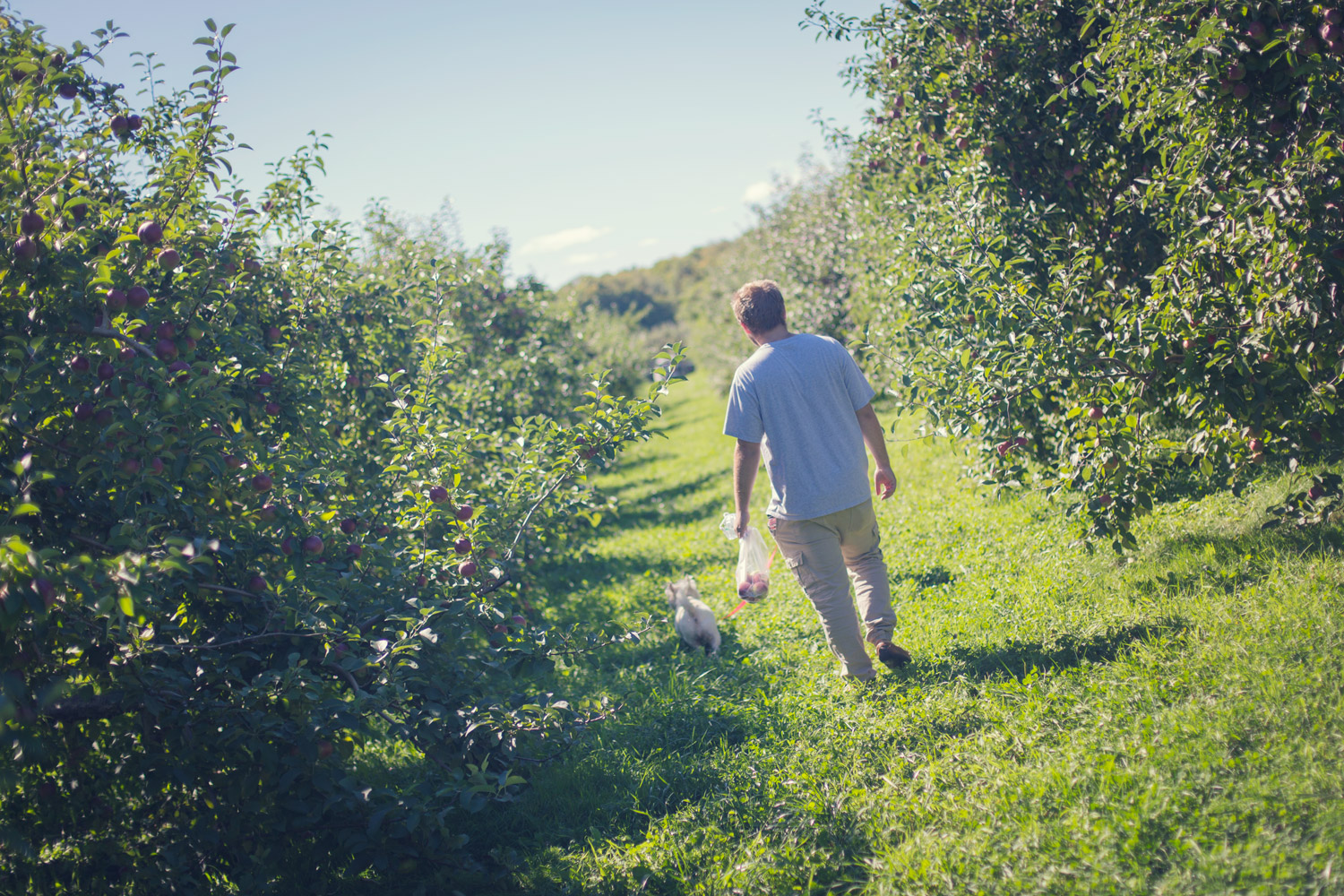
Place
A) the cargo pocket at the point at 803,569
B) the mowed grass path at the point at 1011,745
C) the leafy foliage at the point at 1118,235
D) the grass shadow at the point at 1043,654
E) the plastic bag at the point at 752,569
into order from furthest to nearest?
the plastic bag at the point at 752,569, the cargo pocket at the point at 803,569, the grass shadow at the point at 1043,654, the leafy foliage at the point at 1118,235, the mowed grass path at the point at 1011,745

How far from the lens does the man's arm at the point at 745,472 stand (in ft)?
12.4

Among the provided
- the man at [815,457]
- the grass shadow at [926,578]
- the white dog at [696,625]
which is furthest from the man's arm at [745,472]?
the grass shadow at [926,578]

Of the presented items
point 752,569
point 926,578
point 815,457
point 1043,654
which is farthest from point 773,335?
point 926,578

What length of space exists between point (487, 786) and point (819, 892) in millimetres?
1287

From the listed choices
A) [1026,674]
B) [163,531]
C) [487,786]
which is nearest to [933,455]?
[1026,674]

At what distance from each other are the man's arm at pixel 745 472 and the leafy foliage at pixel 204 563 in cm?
52

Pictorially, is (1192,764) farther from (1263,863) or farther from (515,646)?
(515,646)

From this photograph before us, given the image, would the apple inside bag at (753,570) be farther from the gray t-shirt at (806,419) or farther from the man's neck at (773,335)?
the man's neck at (773,335)

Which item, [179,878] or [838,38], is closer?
[179,878]

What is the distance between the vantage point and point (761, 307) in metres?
3.82

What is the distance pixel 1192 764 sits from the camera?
2.57 meters

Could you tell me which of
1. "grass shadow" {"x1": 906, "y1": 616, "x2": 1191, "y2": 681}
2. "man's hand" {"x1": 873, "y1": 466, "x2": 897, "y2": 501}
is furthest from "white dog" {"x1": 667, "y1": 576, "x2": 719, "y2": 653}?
"man's hand" {"x1": 873, "y1": 466, "x2": 897, "y2": 501}

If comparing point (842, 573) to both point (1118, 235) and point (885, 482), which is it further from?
point (1118, 235)

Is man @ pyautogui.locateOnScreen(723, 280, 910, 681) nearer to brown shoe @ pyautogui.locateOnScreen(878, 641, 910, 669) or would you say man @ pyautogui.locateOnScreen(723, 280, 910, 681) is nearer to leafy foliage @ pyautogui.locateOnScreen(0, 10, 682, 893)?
brown shoe @ pyautogui.locateOnScreen(878, 641, 910, 669)
